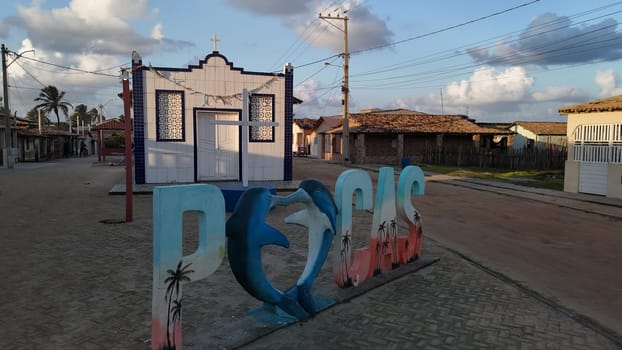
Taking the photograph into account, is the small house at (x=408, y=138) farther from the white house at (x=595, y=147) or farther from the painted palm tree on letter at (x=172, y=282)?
the painted palm tree on letter at (x=172, y=282)

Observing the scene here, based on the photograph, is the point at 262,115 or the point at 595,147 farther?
the point at 262,115

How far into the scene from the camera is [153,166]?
15.9m

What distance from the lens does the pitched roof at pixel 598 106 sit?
1528 cm

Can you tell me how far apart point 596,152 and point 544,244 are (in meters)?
9.73

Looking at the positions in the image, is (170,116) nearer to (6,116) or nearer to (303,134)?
(6,116)

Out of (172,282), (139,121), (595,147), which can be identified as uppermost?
(139,121)

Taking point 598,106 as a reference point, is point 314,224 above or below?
below

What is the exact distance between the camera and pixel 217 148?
1688 centimetres

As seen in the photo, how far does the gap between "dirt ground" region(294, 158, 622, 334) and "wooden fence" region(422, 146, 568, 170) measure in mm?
16856

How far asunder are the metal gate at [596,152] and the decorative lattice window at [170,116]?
47.8 ft

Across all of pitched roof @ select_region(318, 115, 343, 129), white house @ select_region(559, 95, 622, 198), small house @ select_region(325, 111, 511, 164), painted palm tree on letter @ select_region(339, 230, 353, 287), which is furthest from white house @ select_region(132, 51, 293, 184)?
pitched roof @ select_region(318, 115, 343, 129)

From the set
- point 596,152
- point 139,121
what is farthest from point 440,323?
point 596,152

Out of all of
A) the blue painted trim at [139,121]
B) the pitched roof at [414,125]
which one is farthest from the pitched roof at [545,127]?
the blue painted trim at [139,121]

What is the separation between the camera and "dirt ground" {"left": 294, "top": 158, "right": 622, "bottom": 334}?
18.7ft
